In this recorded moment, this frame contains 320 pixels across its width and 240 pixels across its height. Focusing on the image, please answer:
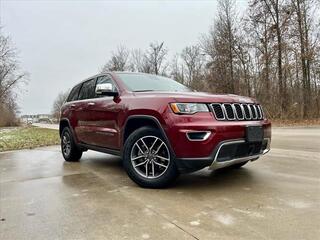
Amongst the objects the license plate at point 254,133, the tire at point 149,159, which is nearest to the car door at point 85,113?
the tire at point 149,159

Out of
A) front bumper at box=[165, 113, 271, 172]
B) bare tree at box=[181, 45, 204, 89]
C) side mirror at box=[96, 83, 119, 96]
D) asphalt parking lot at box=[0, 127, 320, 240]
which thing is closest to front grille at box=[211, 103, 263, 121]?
front bumper at box=[165, 113, 271, 172]

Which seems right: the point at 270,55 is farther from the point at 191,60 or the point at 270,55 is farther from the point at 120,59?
the point at 120,59

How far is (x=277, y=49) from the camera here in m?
23.8

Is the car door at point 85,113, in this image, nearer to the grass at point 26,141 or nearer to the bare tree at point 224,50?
the grass at point 26,141

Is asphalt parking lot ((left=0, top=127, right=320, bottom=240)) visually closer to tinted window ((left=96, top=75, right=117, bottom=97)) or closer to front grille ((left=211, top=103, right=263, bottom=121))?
front grille ((left=211, top=103, right=263, bottom=121))

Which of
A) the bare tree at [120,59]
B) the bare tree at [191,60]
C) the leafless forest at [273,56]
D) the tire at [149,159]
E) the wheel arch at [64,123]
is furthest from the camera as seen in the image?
the bare tree at [120,59]

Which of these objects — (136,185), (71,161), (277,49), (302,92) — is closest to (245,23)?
(277,49)

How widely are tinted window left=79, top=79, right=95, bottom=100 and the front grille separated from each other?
2615mm

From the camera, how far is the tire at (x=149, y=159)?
4.10 m

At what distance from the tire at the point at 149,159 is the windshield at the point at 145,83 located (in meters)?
0.84

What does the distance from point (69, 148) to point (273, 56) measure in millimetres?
20428

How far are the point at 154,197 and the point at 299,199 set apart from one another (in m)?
1.58

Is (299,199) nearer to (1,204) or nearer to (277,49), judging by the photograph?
(1,204)

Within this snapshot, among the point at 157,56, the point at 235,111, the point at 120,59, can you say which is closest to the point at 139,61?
the point at 120,59
